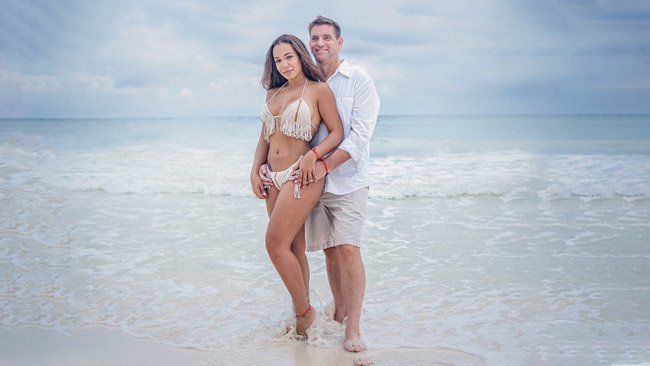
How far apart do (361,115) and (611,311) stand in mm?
2388

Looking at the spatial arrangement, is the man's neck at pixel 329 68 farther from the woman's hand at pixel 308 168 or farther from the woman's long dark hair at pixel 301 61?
the woman's hand at pixel 308 168

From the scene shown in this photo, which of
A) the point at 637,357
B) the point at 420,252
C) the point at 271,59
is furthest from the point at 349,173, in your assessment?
the point at 420,252

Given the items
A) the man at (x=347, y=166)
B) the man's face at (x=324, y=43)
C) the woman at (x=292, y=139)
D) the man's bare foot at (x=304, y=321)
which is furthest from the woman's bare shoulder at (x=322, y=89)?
the man's bare foot at (x=304, y=321)

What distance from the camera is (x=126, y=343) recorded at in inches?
151

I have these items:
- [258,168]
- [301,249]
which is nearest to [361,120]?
[258,168]

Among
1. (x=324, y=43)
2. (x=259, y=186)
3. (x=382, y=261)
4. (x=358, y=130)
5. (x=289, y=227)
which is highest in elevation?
(x=324, y=43)

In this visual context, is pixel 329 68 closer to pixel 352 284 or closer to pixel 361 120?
pixel 361 120

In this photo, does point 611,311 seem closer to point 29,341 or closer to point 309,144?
point 309,144

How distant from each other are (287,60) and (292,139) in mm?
438

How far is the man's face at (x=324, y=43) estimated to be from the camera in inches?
142

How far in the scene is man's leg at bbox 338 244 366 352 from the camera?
11.9ft

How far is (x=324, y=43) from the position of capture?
3.63 m

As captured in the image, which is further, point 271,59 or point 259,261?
point 259,261

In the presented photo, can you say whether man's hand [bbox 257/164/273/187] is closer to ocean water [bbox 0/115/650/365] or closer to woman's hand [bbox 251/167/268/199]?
woman's hand [bbox 251/167/268/199]
